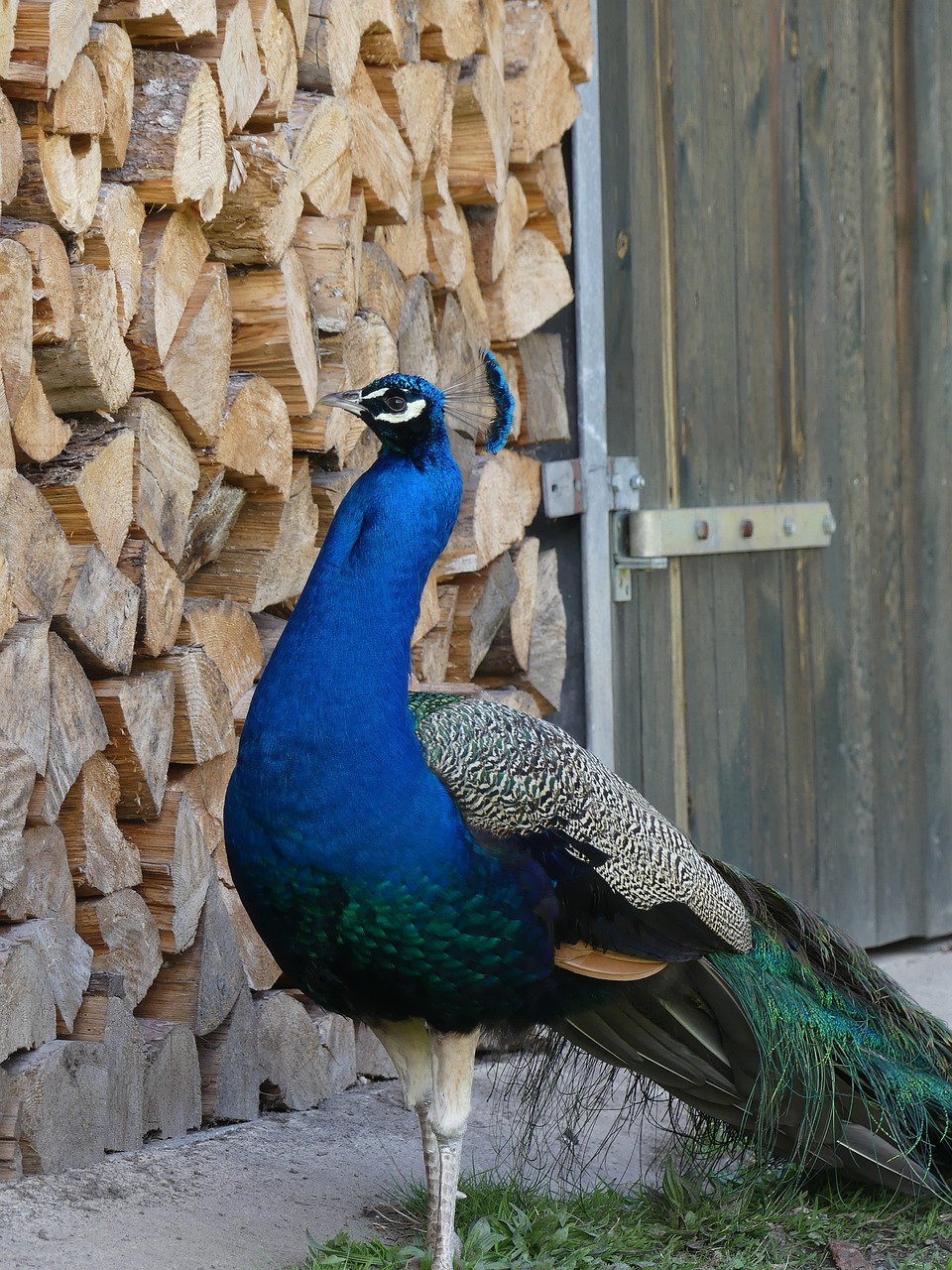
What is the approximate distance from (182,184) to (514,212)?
1.11m

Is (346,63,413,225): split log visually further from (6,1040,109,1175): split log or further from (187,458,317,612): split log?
(6,1040,109,1175): split log

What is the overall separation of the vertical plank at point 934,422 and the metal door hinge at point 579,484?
1.05 metres

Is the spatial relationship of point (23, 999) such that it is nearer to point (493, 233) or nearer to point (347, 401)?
point (347, 401)

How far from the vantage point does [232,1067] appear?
7.81 feet

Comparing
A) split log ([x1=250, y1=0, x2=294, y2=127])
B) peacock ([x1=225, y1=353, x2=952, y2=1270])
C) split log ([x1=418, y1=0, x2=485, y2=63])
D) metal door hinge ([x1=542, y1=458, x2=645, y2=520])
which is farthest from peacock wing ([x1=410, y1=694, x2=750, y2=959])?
split log ([x1=418, y1=0, x2=485, y2=63])

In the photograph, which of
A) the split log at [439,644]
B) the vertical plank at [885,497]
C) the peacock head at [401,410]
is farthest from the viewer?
the vertical plank at [885,497]

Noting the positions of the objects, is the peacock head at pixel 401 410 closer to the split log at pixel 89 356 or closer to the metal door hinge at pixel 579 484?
the split log at pixel 89 356

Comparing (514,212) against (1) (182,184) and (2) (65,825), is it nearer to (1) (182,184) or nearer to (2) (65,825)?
(1) (182,184)

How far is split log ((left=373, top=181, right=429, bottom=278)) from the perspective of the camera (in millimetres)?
2660

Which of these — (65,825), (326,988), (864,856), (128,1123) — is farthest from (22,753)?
(864,856)

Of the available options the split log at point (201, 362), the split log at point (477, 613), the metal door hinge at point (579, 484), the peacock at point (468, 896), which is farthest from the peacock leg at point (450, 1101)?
the metal door hinge at point (579, 484)

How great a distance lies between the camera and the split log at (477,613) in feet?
9.54

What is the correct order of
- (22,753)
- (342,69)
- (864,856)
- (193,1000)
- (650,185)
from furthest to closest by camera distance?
(864,856) < (650,185) < (342,69) < (193,1000) < (22,753)

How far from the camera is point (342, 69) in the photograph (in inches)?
96.4
